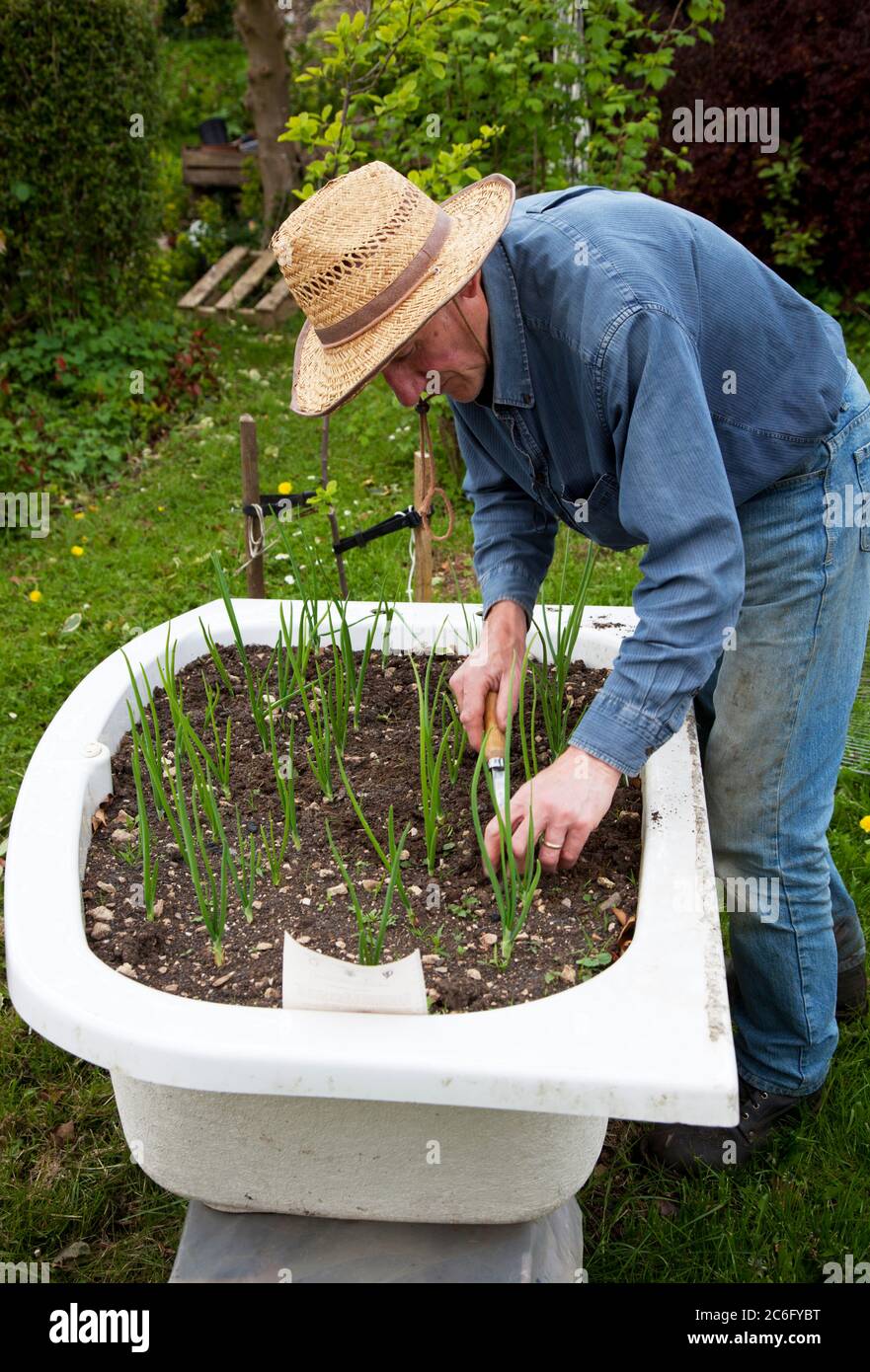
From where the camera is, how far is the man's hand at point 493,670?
1793 millimetres

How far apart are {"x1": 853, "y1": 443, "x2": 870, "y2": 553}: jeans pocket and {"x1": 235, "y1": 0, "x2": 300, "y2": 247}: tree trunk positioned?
6.28 metres

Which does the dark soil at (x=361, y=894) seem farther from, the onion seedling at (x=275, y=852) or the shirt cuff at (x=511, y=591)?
the shirt cuff at (x=511, y=591)

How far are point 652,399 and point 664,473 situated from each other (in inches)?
3.4

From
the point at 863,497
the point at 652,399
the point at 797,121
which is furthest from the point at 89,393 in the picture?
the point at 652,399

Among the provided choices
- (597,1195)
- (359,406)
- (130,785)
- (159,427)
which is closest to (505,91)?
(359,406)

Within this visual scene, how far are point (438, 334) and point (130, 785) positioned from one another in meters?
0.87

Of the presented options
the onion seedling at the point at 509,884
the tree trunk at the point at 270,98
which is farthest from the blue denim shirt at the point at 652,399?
the tree trunk at the point at 270,98

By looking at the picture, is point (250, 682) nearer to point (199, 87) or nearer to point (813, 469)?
point (813, 469)

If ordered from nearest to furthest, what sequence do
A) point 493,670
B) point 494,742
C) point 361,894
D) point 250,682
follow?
point 361,894 < point 494,742 < point 493,670 < point 250,682

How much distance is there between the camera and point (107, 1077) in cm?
225

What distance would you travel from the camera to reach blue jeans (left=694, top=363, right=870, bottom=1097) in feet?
5.39

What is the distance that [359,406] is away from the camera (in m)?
5.12

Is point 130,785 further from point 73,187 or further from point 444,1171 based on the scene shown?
point 73,187

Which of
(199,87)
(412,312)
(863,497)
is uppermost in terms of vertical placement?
(199,87)
